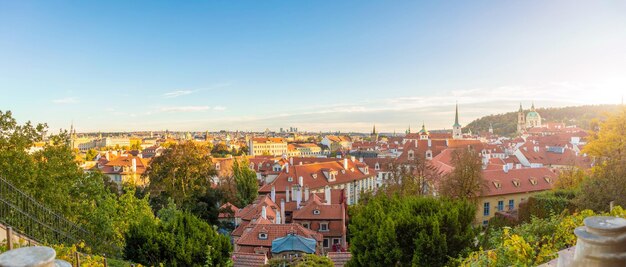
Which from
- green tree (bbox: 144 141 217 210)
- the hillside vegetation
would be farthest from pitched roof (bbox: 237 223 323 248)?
the hillside vegetation

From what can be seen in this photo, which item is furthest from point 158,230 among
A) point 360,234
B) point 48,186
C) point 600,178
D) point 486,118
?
point 486,118

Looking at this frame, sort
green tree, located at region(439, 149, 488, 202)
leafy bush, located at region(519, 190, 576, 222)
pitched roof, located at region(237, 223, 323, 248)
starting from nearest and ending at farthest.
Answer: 1. leafy bush, located at region(519, 190, 576, 222)
2. pitched roof, located at region(237, 223, 323, 248)
3. green tree, located at region(439, 149, 488, 202)

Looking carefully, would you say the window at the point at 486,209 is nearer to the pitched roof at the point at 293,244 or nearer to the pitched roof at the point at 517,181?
the pitched roof at the point at 517,181

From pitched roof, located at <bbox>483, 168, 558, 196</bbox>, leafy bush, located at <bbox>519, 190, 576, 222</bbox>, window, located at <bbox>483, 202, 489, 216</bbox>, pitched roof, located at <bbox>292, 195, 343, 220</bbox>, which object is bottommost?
window, located at <bbox>483, 202, 489, 216</bbox>

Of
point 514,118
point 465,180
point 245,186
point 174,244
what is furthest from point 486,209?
point 514,118

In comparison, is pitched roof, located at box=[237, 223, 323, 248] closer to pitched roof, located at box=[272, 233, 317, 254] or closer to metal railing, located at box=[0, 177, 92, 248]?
pitched roof, located at box=[272, 233, 317, 254]

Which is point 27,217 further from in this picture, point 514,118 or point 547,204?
point 514,118
